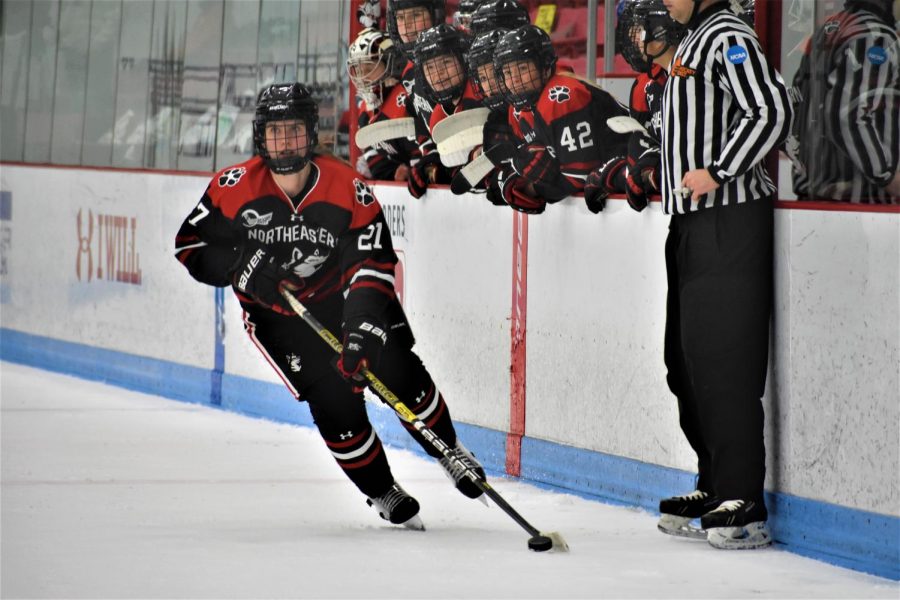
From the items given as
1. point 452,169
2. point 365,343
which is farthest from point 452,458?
point 452,169

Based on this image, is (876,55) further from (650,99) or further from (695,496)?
(695,496)

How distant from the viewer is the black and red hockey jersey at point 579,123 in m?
5.59

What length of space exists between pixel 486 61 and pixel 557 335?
37.5 inches

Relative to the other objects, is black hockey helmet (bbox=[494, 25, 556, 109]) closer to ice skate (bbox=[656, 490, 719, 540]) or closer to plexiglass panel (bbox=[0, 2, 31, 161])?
ice skate (bbox=[656, 490, 719, 540])

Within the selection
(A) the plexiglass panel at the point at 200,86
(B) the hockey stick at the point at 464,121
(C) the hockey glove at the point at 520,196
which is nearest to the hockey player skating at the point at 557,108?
(C) the hockey glove at the point at 520,196

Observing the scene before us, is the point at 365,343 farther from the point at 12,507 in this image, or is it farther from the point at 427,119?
the point at 427,119

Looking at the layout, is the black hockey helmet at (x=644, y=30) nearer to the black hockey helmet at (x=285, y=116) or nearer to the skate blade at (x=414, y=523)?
the black hockey helmet at (x=285, y=116)

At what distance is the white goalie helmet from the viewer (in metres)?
6.75

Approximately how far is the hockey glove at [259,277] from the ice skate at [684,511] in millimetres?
1286

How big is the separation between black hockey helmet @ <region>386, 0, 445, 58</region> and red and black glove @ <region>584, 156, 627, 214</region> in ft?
3.90

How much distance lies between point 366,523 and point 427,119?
6.18 ft

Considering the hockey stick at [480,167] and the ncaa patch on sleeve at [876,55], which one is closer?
the ncaa patch on sleeve at [876,55]

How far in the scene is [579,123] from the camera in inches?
221

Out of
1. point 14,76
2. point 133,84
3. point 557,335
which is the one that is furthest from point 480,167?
point 14,76
